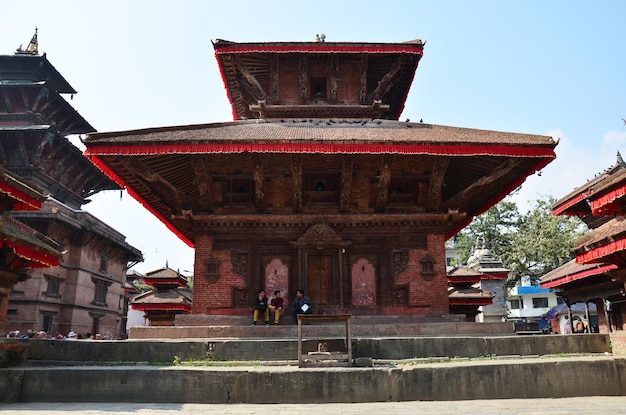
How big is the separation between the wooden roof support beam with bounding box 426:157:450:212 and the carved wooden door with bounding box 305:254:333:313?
328cm

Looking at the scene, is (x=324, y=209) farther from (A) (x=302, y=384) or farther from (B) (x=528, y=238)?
(B) (x=528, y=238)

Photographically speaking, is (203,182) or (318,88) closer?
(203,182)

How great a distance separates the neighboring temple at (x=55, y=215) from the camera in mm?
25312

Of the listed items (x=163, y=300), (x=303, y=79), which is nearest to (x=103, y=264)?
(x=163, y=300)

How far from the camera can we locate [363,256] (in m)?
13.7

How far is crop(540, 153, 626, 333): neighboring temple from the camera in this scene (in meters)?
9.70

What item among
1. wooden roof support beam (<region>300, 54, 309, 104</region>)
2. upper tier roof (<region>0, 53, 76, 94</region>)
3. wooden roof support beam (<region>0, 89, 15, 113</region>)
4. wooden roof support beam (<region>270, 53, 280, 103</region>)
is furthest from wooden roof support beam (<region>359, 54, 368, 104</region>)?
wooden roof support beam (<region>0, 89, 15, 113</region>)

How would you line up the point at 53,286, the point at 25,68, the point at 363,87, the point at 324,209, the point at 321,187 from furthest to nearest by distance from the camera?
the point at 25,68 → the point at 53,286 → the point at 363,87 → the point at 321,187 → the point at 324,209

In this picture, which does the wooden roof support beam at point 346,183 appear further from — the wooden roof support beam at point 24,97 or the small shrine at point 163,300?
the wooden roof support beam at point 24,97

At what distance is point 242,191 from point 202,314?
3.68 m

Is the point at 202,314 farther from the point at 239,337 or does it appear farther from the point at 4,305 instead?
the point at 4,305

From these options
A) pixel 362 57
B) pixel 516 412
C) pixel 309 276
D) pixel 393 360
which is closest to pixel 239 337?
pixel 309 276

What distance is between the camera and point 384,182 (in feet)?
43.4

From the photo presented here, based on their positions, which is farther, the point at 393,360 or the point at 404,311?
the point at 404,311
